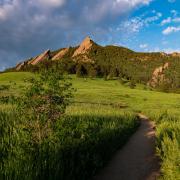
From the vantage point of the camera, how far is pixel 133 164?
1194cm

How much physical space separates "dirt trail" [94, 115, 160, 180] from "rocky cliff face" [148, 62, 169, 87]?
369 ft

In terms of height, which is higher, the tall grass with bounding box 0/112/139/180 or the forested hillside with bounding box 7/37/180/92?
the forested hillside with bounding box 7/37/180/92

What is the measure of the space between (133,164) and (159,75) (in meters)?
128

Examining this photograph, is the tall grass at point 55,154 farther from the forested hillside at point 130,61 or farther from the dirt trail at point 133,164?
the forested hillside at point 130,61

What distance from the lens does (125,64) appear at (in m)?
146

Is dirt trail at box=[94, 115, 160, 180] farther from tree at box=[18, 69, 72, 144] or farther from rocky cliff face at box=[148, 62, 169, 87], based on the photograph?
rocky cliff face at box=[148, 62, 169, 87]

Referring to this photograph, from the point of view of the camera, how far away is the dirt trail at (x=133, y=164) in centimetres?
1052

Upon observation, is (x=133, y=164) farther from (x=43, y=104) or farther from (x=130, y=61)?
(x=130, y=61)

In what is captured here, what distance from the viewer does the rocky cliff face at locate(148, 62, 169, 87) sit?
129m

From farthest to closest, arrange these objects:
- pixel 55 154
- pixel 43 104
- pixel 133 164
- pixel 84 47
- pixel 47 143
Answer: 1. pixel 84 47
2. pixel 133 164
3. pixel 43 104
4. pixel 47 143
5. pixel 55 154

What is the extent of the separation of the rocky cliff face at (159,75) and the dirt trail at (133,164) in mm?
112455

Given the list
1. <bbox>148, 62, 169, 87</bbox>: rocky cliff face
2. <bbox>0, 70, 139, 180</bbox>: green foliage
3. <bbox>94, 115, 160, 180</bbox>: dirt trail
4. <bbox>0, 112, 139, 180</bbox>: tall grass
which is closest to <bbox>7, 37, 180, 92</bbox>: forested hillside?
<bbox>148, 62, 169, 87</bbox>: rocky cliff face

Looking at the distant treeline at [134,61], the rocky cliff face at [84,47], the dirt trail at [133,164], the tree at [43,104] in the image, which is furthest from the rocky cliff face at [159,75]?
the tree at [43,104]

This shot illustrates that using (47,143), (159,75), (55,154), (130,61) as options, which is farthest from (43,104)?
(130,61)
